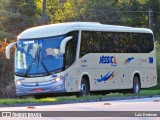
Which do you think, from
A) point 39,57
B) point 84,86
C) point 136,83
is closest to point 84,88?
point 84,86

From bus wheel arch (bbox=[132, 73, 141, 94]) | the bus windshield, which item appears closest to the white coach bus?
the bus windshield

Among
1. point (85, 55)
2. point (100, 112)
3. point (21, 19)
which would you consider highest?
point (21, 19)

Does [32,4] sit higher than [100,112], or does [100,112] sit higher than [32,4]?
[32,4]

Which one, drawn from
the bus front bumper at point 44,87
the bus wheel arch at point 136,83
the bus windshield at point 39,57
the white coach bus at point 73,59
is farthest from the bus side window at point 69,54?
the bus wheel arch at point 136,83

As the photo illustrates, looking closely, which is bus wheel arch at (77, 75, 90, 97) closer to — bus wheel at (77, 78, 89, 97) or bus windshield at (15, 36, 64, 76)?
bus wheel at (77, 78, 89, 97)

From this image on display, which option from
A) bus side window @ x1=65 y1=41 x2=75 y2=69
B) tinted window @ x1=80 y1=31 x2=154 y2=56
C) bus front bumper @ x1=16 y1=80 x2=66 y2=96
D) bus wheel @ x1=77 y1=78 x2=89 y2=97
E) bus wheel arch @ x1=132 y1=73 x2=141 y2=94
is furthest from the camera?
bus wheel arch @ x1=132 y1=73 x2=141 y2=94

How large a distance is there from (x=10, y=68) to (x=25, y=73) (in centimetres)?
1611

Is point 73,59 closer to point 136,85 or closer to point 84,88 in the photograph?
point 84,88

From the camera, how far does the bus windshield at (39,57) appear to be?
1054 inches

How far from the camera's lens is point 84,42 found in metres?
28.4

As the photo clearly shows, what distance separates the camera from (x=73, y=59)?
2745 cm

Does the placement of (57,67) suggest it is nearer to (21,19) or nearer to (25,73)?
(25,73)

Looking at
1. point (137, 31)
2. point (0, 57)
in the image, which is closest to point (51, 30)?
point (137, 31)

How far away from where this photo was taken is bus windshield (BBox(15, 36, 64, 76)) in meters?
26.8
